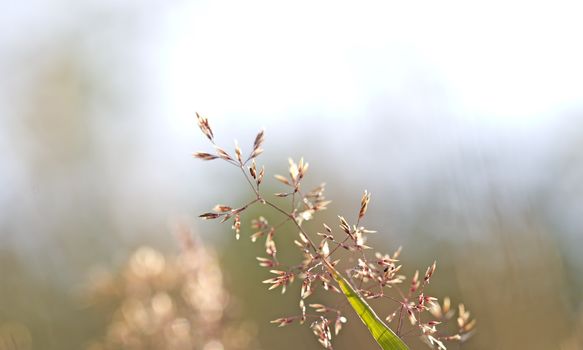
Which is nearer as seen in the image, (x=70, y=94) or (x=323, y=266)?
(x=323, y=266)

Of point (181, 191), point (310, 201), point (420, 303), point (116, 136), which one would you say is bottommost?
point (420, 303)

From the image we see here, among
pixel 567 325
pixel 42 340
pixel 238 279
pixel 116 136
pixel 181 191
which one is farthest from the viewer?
pixel 116 136

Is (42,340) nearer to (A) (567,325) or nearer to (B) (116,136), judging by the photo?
(A) (567,325)

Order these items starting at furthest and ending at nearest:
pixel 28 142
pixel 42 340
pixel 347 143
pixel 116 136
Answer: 1. pixel 116 136
2. pixel 28 142
3. pixel 347 143
4. pixel 42 340

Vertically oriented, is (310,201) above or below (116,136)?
below

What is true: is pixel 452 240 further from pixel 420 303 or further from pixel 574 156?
pixel 420 303

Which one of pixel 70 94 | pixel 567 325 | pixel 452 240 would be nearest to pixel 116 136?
pixel 70 94
